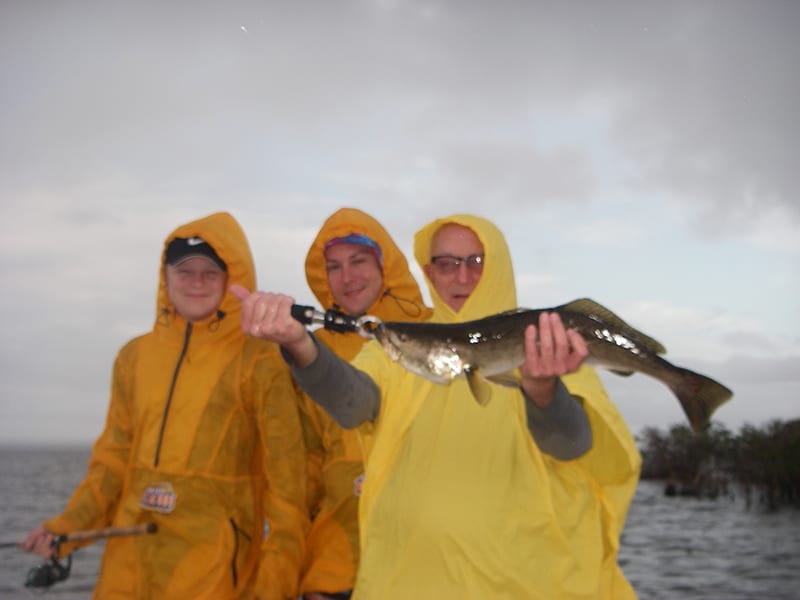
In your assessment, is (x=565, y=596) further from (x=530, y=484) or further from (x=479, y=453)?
(x=479, y=453)

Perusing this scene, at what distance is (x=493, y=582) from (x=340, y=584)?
7.63 feet

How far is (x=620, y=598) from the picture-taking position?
3395 millimetres

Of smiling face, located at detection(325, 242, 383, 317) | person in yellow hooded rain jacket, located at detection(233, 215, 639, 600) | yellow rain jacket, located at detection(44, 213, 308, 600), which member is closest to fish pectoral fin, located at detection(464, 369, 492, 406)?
person in yellow hooded rain jacket, located at detection(233, 215, 639, 600)

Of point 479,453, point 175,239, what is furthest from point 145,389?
point 479,453

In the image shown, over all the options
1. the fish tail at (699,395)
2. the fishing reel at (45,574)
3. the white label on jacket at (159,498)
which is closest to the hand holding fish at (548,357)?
the fish tail at (699,395)

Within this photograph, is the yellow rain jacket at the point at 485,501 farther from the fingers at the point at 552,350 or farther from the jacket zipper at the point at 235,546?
the jacket zipper at the point at 235,546

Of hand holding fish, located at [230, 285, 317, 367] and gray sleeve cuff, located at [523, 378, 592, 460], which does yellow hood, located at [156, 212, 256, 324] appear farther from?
gray sleeve cuff, located at [523, 378, 592, 460]

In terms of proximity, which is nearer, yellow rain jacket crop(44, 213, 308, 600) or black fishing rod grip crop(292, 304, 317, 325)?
black fishing rod grip crop(292, 304, 317, 325)

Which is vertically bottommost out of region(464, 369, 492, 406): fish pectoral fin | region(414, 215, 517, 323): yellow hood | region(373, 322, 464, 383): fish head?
region(464, 369, 492, 406): fish pectoral fin

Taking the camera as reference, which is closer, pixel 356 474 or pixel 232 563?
pixel 232 563

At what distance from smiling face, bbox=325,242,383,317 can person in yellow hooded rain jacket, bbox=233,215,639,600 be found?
1.98 metres

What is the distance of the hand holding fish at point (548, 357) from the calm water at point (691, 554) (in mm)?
18334

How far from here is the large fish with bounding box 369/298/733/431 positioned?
131 inches

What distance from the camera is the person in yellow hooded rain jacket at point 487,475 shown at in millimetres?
3088
